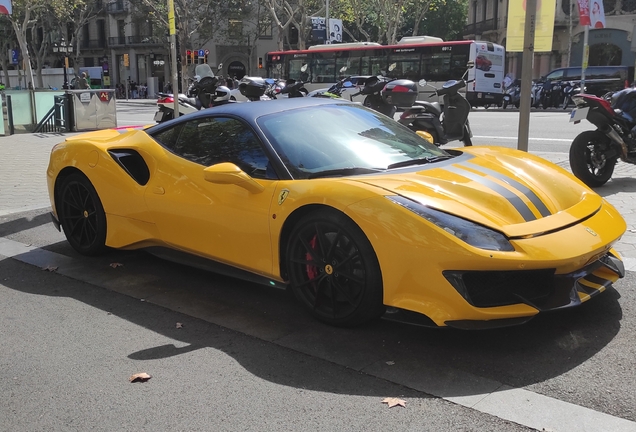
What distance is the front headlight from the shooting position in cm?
320

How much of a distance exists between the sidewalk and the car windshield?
1849 millimetres

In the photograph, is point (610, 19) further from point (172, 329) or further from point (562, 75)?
point (172, 329)

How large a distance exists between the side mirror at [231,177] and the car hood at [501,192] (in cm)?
73

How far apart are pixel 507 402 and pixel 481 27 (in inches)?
2173

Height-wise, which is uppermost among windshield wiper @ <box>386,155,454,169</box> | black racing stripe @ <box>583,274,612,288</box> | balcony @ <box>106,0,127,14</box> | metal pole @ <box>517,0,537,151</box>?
balcony @ <box>106,0,127,14</box>

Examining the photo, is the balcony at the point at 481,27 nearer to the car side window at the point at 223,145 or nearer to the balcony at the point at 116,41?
the balcony at the point at 116,41

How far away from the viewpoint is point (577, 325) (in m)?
3.67

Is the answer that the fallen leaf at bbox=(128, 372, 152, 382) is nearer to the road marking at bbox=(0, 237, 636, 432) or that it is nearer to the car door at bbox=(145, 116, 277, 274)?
the road marking at bbox=(0, 237, 636, 432)

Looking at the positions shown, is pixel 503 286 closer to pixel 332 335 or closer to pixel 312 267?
pixel 332 335

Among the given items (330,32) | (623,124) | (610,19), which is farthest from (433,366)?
(610,19)

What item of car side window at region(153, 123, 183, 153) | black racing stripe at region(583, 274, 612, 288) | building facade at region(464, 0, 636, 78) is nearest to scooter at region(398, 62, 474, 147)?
car side window at region(153, 123, 183, 153)

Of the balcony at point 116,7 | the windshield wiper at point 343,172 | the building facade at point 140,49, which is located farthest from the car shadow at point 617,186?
the balcony at point 116,7

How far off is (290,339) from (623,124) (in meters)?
5.86

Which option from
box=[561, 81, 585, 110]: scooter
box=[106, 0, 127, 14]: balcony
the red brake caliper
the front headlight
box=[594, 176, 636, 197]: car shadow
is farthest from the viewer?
box=[106, 0, 127, 14]: balcony
